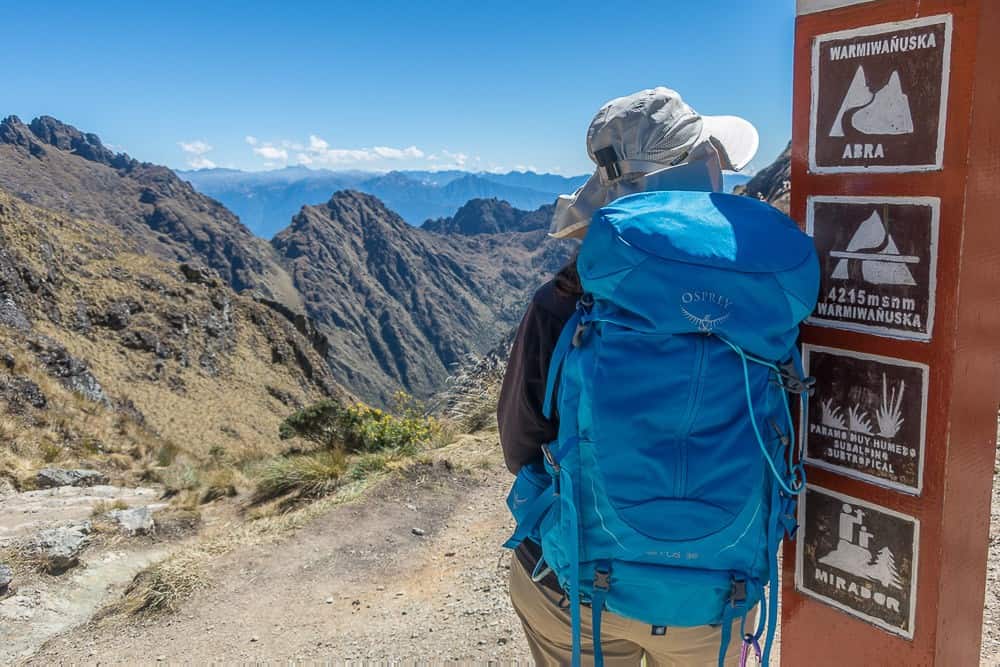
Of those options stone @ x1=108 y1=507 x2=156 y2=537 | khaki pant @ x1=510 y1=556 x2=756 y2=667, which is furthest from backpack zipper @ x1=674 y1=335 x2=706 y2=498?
stone @ x1=108 y1=507 x2=156 y2=537

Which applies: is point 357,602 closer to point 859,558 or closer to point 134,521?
point 134,521

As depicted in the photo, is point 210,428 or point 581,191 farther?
point 210,428

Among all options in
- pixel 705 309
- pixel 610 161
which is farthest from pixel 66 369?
pixel 705 309

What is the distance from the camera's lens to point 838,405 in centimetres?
182

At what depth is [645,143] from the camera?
6.29ft

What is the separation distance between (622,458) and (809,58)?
43.6 inches

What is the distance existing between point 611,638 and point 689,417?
724 millimetres

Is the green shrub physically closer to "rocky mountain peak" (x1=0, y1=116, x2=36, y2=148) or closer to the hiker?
the hiker

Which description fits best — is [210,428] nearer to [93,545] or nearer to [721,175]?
[93,545]

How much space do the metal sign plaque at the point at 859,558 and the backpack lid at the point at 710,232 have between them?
71 centimetres

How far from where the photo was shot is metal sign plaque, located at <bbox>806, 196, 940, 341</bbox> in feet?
5.22

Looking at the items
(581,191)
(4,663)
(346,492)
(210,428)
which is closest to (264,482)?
(346,492)

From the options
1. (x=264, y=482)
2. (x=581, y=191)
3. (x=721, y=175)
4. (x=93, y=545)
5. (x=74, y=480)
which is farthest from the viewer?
(x=74, y=480)

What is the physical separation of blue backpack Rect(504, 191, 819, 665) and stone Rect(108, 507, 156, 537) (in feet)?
21.4
